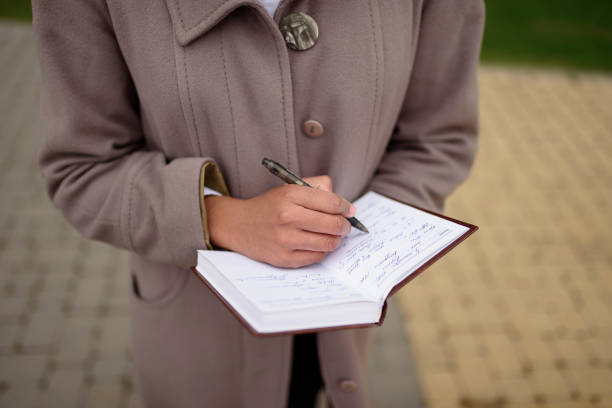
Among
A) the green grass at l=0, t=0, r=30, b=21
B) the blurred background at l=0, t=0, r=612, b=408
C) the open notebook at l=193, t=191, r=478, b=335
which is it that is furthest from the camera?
the green grass at l=0, t=0, r=30, b=21

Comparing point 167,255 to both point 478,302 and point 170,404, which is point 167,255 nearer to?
point 170,404

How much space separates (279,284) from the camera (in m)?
0.86

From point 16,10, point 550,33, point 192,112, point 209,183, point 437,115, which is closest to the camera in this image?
point 192,112

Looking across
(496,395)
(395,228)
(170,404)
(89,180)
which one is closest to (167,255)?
(89,180)

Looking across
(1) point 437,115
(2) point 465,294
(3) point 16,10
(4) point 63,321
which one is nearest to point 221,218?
(1) point 437,115

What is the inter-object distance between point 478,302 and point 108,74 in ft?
9.91

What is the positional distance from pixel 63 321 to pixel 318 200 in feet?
8.98

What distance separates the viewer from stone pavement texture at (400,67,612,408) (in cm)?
272

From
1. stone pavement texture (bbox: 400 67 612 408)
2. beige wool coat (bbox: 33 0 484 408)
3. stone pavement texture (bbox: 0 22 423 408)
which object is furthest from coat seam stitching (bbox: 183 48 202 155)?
stone pavement texture (bbox: 400 67 612 408)

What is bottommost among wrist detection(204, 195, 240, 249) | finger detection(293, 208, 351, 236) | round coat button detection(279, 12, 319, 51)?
wrist detection(204, 195, 240, 249)

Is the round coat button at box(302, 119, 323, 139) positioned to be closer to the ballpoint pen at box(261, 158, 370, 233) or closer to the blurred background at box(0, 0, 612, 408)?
the ballpoint pen at box(261, 158, 370, 233)

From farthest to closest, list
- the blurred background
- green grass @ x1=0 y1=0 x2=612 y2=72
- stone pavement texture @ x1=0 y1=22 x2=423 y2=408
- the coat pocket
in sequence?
green grass @ x1=0 y1=0 x2=612 y2=72, the blurred background, stone pavement texture @ x1=0 y1=22 x2=423 y2=408, the coat pocket

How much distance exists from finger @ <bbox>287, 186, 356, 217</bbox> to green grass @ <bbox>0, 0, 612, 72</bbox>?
256 inches

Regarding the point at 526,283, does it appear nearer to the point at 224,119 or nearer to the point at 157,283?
the point at 157,283
